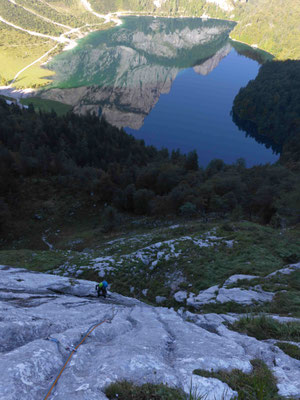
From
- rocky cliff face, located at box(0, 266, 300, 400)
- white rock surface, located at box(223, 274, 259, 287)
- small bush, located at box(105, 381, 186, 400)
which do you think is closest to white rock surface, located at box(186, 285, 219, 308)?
white rock surface, located at box(223, 274, 259, 287)

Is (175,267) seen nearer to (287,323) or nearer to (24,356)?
(287,323)

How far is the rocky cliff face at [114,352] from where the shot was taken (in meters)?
5.50

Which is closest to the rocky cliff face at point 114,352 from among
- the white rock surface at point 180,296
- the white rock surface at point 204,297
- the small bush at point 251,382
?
the small bush at point 251,382

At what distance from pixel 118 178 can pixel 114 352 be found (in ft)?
205

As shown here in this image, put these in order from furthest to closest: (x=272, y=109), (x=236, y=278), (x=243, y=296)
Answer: (x=272, y=109) < (x=236, y=278) < (x=243, y=296)

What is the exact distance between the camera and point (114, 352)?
693 centimetres

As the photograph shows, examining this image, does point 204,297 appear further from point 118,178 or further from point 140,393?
point 118,178

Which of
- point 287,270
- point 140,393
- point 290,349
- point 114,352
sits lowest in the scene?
point 140,393

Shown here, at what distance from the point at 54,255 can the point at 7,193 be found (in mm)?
47287

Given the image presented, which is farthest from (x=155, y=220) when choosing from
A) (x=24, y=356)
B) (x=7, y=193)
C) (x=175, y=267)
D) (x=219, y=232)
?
(x=7, y=193)

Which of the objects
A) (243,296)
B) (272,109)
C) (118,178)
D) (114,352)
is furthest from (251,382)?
(272,109)

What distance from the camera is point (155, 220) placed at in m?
40.4

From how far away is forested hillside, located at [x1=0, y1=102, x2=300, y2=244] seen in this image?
3988 cm

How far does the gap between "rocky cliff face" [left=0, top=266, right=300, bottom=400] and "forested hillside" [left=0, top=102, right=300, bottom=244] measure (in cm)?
2416
